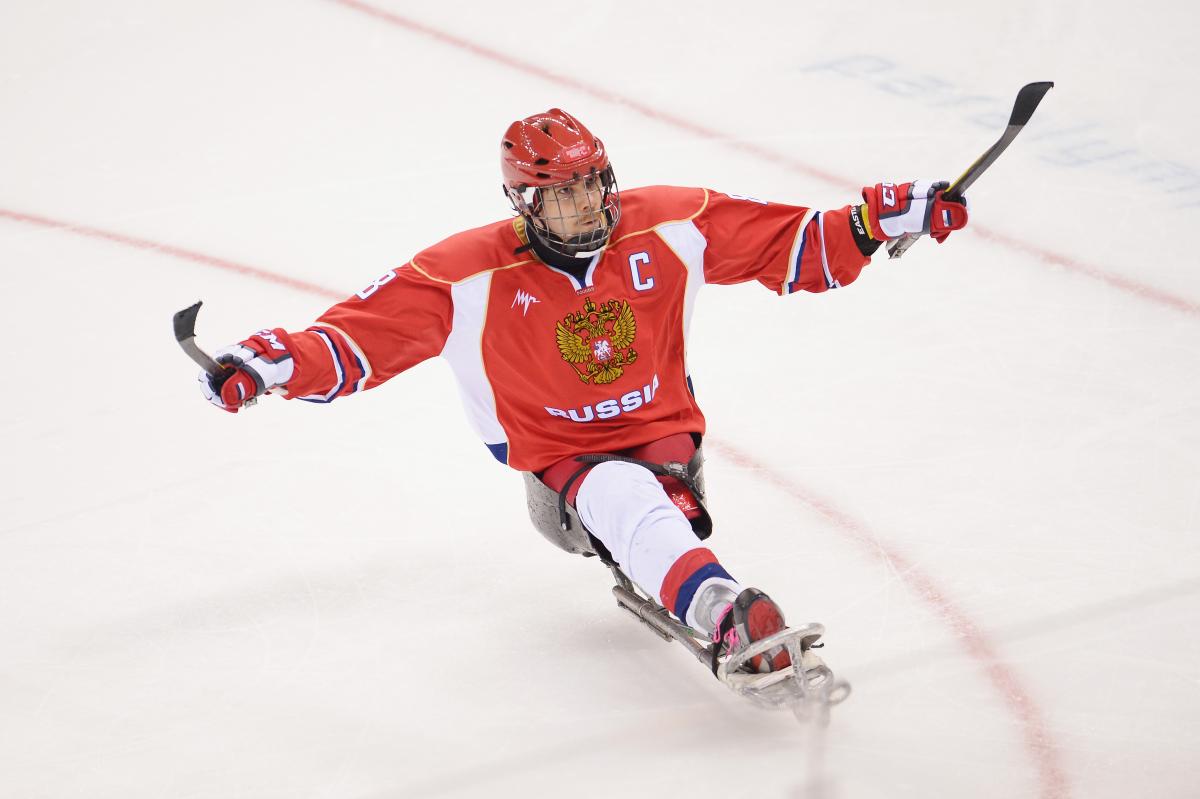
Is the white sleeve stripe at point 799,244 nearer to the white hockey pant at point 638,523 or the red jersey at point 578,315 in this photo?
the red jersey at point 578,315

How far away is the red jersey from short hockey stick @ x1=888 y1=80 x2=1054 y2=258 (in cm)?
29

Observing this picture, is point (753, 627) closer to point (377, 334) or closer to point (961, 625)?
point (961, 625)

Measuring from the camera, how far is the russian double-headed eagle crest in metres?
3.71

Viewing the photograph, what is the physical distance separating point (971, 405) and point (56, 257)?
3.58 m

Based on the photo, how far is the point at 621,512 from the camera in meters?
3.52

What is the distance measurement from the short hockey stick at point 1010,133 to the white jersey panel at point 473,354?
1061 mm

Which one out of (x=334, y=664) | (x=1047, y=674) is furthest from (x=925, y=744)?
(x=334, y=664)

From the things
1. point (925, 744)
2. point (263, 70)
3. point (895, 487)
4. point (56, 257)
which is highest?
point (263, 70)

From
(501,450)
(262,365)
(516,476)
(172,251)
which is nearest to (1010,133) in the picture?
(501,450)

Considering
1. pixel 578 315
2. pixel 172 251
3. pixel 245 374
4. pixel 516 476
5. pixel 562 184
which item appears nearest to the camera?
pixel 245 374

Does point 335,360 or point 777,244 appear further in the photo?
point 777,244

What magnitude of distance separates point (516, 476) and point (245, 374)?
1556 mm

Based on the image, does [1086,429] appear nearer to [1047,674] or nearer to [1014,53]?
[1047,674]

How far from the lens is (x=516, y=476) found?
4805mm
